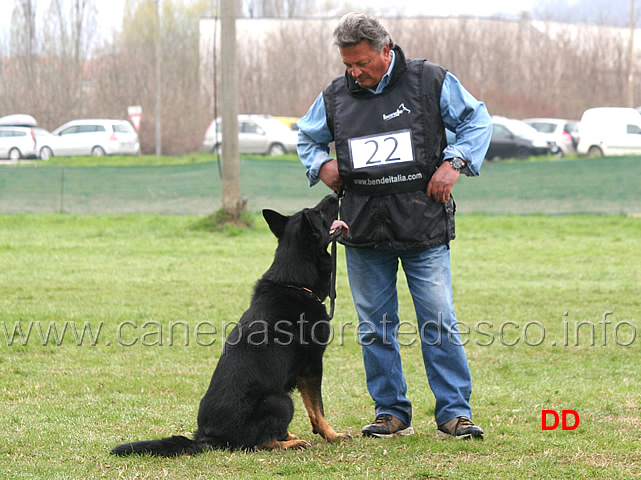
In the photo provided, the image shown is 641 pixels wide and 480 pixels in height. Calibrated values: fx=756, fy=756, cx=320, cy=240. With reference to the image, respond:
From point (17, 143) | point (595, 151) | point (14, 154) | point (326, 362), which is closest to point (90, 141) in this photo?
point (17, 143)

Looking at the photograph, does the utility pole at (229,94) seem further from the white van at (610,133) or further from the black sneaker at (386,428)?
the black sneaker at (386,428)

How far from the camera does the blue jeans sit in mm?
4043

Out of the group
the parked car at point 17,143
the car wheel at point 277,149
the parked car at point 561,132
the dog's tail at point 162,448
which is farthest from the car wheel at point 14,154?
the dog's tail at point 162,448

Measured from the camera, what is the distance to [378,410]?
14.2ft

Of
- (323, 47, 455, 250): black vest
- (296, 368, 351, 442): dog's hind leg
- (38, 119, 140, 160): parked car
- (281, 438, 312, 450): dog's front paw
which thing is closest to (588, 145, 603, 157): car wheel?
(38, 119, 140, 160): parked car

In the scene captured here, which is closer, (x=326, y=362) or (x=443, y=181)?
(x=443, y=181)

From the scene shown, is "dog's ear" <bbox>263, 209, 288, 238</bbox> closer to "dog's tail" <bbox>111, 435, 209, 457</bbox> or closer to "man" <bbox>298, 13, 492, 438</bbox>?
"man" <bbox>298, 13, 492, 438</bbox>

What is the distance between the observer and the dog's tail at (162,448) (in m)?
3.55

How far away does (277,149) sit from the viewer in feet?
90.1

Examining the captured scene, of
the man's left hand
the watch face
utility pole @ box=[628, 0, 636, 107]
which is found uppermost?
utility pole @ box=[628, 0, 636, 107]

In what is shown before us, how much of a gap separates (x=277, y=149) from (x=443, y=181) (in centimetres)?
2387

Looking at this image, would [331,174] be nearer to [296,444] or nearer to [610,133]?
[296,444]

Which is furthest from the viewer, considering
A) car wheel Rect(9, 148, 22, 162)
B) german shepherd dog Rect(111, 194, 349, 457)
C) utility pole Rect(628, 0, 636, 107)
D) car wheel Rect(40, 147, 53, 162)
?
utility pole Rect(628, 0, 636, 107)

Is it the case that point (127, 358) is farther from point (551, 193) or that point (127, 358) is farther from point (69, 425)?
point (551, 193)
